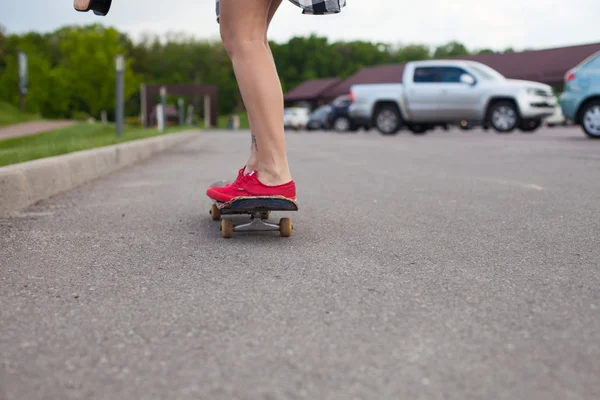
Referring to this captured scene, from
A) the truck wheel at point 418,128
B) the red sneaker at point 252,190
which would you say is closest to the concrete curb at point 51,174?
the red sneaker at point 252,190

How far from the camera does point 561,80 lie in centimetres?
3494

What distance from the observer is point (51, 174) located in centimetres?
450

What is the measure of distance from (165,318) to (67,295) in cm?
44

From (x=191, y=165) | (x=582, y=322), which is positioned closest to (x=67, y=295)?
(x=582, y=322)

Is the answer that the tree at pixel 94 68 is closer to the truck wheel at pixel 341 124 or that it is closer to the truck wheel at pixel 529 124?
the truck wheel at pixel 341 124

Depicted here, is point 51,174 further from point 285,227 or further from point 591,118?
point 591,118

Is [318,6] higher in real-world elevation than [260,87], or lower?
higher

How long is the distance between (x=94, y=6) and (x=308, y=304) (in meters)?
1.96

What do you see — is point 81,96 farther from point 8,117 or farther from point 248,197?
point 248,197

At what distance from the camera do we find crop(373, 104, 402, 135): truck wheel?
17.0 meters

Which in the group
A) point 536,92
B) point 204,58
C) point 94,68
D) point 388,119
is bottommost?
point 388,119

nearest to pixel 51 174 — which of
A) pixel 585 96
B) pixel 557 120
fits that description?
pixel 585 96

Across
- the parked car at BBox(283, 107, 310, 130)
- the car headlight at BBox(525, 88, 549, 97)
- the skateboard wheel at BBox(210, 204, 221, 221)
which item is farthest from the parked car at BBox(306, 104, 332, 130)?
the skateboard wheel at BBox(210, 204, 221, 221)

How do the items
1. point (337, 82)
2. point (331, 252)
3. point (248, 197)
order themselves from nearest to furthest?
point (331, 252), point (248, 197), point (337, 82)
